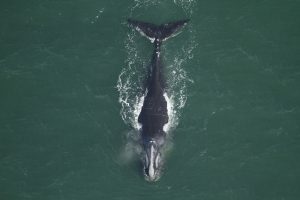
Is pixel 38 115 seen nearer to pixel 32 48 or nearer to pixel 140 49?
pixel 32 48

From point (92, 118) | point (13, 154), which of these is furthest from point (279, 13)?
point (13, 154)

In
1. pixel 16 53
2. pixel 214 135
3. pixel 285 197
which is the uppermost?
pixel 16 53

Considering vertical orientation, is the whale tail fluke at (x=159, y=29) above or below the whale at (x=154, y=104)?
above

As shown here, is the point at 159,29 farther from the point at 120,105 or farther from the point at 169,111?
the point at 169,111

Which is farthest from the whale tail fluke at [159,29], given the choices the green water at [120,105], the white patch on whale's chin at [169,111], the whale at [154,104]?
the white patch on whale's chin at [169,111]

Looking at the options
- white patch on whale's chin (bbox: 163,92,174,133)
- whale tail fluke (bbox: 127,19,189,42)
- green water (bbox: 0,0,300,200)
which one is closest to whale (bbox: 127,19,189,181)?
whale tail fluke (bbox: 127,19,189,42)

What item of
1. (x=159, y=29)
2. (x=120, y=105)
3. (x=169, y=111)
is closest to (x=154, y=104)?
(x=169, y=111)

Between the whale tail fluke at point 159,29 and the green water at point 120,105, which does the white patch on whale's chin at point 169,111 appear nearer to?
the green water at point 120,105

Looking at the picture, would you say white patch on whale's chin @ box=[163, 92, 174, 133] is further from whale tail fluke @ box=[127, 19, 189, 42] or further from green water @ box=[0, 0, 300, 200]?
whale tail fluke @ box=[127, 19, 189, 42]
